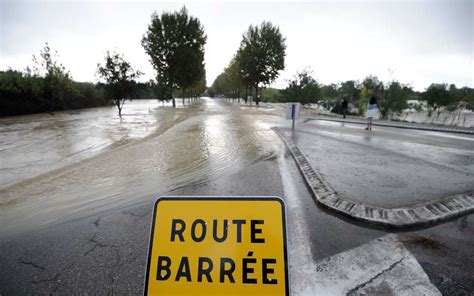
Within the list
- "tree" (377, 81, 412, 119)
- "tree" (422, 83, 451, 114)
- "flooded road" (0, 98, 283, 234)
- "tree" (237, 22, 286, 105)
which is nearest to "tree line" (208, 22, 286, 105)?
"tree" (237, 22, 286, 105)

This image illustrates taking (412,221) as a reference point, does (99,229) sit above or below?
below

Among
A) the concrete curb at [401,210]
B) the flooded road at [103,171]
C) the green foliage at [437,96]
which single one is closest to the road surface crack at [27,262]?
the flooded road at [103,171]

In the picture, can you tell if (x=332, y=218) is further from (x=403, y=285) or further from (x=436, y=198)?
(x=436, y=198)

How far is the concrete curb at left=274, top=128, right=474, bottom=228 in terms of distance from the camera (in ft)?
9.25

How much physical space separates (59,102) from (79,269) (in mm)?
33653

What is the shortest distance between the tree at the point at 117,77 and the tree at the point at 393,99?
23.6 m

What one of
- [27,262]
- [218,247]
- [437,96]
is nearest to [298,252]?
[218,247]

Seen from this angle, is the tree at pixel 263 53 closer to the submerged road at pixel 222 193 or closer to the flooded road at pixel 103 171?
the flooded road at pixel 103 171

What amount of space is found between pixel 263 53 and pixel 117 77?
2258 cm

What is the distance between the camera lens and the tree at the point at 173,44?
2719cm

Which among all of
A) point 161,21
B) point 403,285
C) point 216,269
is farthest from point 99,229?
point 161,21

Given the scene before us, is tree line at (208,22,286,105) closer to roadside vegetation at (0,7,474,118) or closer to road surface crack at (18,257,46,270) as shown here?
roadside vegetation at (0,7,474,118)

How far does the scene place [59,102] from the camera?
2702 cm

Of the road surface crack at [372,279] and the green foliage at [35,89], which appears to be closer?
the road surface crack at [372,279]
